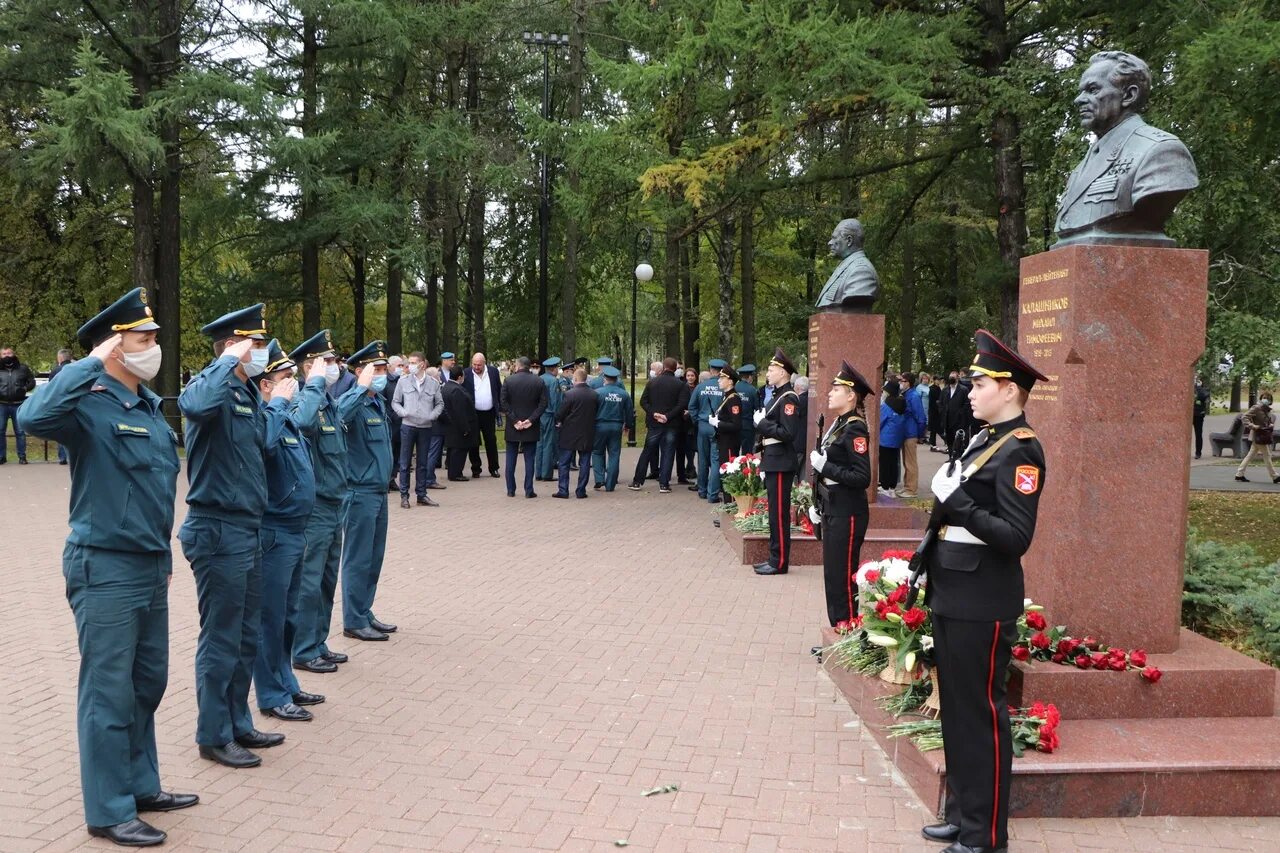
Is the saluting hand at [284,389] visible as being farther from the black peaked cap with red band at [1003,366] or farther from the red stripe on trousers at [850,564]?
the red stripe on trousers at [850,564]

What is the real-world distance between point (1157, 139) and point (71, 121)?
1690 cm

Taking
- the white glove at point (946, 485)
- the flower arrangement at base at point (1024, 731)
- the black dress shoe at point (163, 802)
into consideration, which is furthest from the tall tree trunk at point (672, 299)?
the black dress shoe at point (163, 802)

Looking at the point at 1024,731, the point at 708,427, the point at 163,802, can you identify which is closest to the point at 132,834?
the point at 163,802

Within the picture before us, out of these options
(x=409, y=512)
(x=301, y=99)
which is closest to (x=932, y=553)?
(x=409, y=512)

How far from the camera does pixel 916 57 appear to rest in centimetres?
1189

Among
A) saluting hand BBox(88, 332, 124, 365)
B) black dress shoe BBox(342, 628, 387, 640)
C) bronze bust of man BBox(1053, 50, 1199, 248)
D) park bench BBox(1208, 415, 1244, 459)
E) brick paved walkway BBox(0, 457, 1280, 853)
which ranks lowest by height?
brick paved walkway BBox(0, 457, 1280, 853)

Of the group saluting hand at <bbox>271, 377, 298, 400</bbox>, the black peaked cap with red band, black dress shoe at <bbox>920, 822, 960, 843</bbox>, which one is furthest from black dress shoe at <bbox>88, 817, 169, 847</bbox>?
the black peaked cap with red band

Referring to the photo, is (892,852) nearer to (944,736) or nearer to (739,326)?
(944,736)

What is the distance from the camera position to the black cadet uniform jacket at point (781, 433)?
29.4 feet

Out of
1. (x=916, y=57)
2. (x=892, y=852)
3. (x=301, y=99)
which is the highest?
(x=301, y=99)

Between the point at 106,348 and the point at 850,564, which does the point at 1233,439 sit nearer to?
the point at 850,564

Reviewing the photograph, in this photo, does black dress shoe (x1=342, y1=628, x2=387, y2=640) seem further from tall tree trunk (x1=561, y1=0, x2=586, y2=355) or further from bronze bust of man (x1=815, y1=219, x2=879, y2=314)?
tall tree trunk (x1=561, y1=0, x2=586, y2=355)

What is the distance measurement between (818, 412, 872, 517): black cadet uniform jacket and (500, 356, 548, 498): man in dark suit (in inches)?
345

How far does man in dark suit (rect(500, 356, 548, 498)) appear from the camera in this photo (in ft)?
49.5
